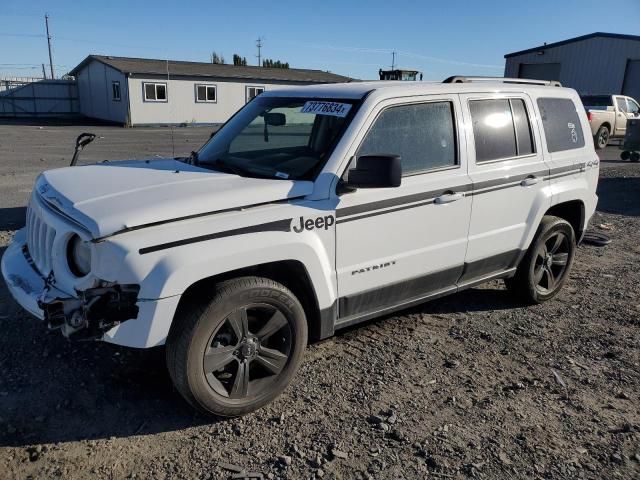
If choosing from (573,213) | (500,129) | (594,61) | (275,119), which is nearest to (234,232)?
(275,119)

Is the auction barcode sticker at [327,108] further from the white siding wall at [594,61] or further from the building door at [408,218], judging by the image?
the white siding wall at [594,61]

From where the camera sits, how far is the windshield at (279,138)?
3.66 m

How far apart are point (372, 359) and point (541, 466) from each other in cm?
140

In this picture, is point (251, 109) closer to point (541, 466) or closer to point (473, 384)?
point (473, 384)

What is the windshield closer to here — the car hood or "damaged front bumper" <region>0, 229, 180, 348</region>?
the car hood

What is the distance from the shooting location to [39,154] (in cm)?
1562

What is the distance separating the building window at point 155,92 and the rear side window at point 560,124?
29.6m

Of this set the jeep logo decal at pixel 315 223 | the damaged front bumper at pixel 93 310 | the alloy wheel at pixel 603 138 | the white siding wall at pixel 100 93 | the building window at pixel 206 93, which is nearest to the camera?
the damaged front bumper at pixel 93 310

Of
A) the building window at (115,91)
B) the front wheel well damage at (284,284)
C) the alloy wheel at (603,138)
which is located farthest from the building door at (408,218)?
the building window at (115,91)

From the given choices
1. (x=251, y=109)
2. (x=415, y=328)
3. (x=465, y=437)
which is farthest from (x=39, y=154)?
(x=465, y=437)

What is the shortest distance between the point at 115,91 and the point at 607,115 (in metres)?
26.0

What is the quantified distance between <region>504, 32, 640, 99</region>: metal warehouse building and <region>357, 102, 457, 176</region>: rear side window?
1102 inches

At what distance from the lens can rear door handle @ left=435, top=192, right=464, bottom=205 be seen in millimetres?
3938

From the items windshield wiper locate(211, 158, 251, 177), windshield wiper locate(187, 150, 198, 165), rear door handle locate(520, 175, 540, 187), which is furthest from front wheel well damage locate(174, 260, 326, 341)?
rear door handle locate(520, 175, 540, 187)
